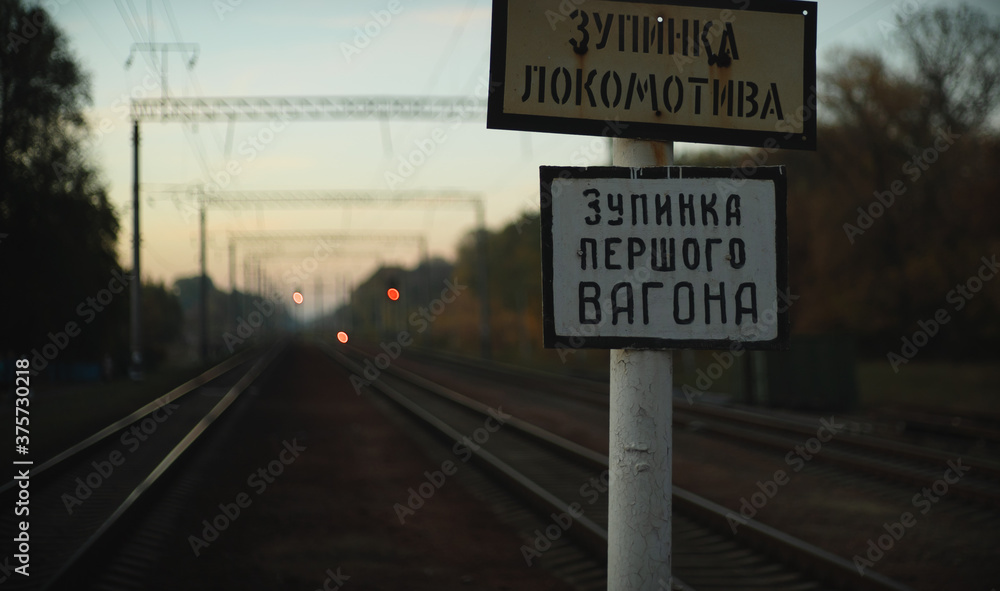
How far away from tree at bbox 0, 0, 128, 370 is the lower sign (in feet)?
106

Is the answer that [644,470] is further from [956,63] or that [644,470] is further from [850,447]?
[956,63]

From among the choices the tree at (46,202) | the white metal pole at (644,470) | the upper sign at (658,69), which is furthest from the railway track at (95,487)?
the tree at (46,202)

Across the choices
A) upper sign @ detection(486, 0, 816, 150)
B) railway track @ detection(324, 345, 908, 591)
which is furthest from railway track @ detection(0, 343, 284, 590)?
upper sign @ detection(486, 0, 816, 150)

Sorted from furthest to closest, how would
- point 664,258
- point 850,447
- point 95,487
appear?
1. point 850,447
2. point 95,487
3. point 664,258

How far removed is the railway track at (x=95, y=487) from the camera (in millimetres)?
6812

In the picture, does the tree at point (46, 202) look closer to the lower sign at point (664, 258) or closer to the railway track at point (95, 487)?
the railway track at point (95, 487)

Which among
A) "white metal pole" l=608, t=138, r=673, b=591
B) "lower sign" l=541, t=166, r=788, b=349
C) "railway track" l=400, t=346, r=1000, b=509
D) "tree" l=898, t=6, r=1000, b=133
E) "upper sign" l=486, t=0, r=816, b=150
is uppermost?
"tree" l=898, t=6, r=1000, b=133

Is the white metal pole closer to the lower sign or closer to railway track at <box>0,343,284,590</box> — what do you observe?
the lower sign

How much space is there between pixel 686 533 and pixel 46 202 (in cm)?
3102

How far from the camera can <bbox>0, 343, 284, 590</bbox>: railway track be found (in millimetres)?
6812

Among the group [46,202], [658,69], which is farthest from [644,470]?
[46,202]

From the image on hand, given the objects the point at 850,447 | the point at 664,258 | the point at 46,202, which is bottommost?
the point at 850,447

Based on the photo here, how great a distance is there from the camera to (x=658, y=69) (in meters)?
2.55

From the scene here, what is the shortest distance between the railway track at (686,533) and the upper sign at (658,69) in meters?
4.33
